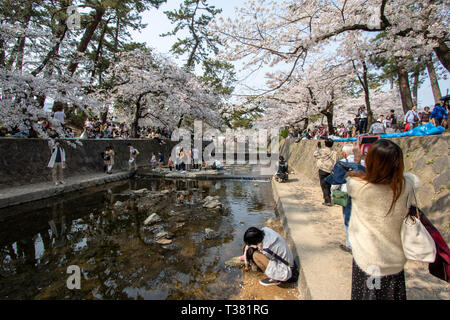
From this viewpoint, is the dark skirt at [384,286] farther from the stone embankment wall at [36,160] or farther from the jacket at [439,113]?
the stone embankment wall at [36,160]

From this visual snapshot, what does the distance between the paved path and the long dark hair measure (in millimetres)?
1560

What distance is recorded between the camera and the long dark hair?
152cm

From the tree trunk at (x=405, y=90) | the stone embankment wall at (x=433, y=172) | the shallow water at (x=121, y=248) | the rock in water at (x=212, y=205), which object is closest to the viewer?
the shallow water at (x=121, y=248)

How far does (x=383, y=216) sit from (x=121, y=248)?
4653 millimetres

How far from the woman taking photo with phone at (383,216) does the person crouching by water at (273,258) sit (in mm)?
1664

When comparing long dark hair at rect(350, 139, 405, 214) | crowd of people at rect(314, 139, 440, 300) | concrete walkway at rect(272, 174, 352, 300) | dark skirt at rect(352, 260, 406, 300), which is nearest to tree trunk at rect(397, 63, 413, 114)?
concrete walkway at rect(272, 174, 352, 300)

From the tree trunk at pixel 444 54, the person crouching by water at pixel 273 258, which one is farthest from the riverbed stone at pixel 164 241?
the tree trunk at pixel 444 54

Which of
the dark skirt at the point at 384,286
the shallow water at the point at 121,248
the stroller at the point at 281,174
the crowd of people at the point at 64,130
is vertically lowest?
the shallow water at the point at 121,248

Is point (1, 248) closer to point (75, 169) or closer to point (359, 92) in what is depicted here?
point (75, 169)

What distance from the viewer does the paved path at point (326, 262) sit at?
2.59 m

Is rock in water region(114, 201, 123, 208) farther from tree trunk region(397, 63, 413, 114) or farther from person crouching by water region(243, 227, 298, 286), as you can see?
tree trunk region(397, 63, 413, 114)

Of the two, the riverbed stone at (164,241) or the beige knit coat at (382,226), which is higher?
the beige knit coat at (382,226)

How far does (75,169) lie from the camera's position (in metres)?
11.0
